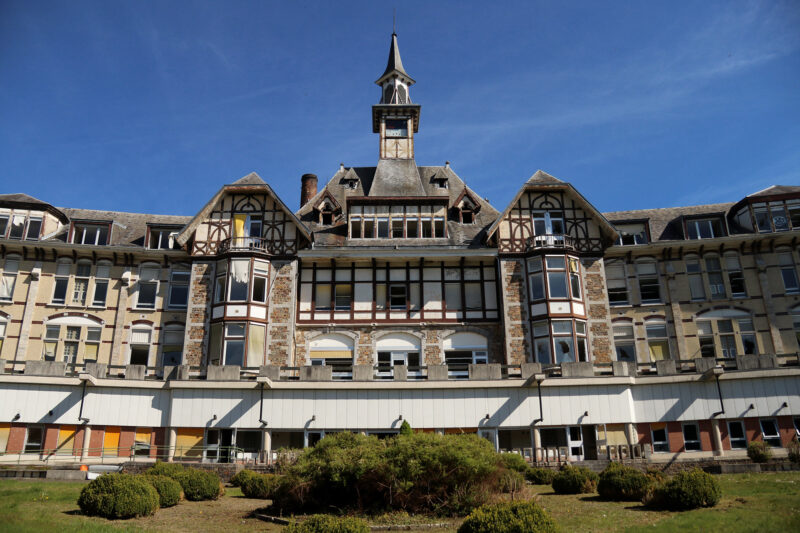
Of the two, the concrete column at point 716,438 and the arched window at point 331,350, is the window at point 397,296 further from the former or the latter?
the concrete column at point 716,438

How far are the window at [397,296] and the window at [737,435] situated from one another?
1625cm

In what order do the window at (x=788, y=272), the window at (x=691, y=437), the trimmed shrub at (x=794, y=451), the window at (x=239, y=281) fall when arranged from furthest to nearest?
the window at (x=788, y=272), the window at (x=239, y=281), the window at (x=691, y=437), the trimmed shrub at (x=794, y=451)

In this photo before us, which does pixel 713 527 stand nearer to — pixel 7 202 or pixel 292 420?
pixel 292 420

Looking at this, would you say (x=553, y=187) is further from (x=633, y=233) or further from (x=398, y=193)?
(x=398, y=193)

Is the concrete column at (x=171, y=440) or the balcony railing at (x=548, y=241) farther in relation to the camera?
the balcony railing at (x=548, y=241)

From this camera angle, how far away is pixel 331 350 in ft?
113

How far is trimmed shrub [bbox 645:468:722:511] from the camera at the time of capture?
15834 millimetres

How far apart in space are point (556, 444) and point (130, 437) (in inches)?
734

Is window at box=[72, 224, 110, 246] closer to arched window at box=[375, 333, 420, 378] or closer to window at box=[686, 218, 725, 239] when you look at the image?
arched window at box=[375, 333, 420, 378]

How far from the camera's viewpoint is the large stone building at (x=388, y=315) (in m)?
28.6

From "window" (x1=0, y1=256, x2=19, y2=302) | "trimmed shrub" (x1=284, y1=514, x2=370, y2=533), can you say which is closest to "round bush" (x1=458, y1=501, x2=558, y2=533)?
"trimmed shrub" (x1=284, y1=514, x2=370, y2=533)

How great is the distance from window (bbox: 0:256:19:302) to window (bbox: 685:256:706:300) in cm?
3633

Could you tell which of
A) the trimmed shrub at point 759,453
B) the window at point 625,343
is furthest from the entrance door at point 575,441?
the window at point 625,343

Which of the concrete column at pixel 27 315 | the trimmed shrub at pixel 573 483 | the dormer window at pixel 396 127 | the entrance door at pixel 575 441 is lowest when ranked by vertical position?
the trimmed shrub at pixel 573 483
